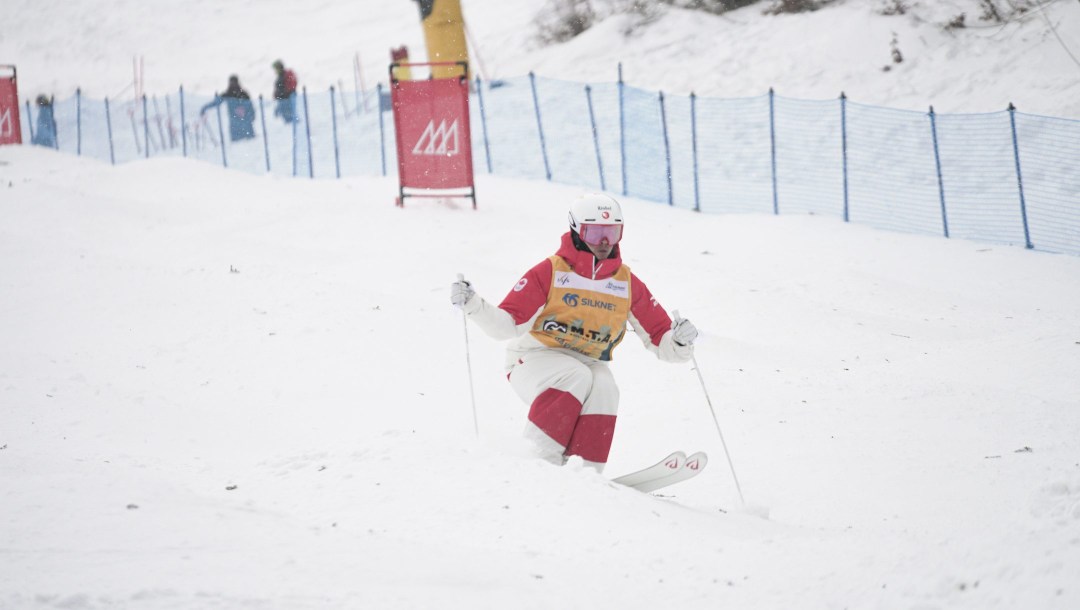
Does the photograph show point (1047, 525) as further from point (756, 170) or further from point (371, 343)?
point (756, 170)

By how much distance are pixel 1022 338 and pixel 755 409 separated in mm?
2794

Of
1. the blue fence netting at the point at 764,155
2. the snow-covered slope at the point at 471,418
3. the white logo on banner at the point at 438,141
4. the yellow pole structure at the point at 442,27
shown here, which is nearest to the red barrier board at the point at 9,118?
the blue fence netting at the point at 764,155

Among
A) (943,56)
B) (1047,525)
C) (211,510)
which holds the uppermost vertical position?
(943,56)

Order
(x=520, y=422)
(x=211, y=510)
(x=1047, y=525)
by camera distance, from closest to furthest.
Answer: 1. (x=211, y=510)
2. (x=1047, y=525)
3. (x=520, y=422)

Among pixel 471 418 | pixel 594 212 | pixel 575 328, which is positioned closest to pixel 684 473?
pixel 575 328

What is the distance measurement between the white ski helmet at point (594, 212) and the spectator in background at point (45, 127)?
19402 mm

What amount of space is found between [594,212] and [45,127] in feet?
66.7

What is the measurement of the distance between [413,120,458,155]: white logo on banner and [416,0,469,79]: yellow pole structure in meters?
6.47

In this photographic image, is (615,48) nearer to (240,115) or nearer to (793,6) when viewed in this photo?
(793,6)

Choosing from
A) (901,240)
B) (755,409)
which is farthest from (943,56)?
(755,409)

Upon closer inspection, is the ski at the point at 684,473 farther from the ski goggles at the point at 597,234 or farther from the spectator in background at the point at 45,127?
the spectator in background at the point at 45,127

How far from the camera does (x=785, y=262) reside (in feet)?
35.6

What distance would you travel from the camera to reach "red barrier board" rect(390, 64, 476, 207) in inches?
488

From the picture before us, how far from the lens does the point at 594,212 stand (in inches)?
194
